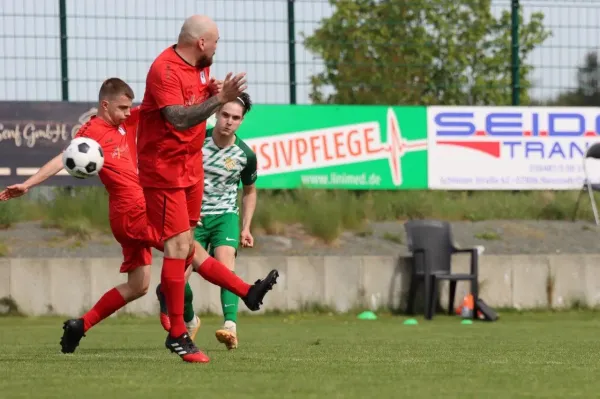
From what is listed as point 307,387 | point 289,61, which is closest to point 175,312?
point 307,387

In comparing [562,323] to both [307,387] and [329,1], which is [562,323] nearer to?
[329,1]

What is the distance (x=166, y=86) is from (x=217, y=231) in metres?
2.64

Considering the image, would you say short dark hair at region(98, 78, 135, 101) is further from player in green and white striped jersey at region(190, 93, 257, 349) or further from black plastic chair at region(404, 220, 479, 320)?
black plastic chair at region(404, 220, 479, 320)

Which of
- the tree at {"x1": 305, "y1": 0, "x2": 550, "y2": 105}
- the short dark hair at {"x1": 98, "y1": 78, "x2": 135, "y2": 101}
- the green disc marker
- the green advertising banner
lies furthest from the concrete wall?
the short dark hair at {"x1": 98, "y1": 78, "x2": 135, "y2": 101}

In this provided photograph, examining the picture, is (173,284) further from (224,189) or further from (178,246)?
(224,189)

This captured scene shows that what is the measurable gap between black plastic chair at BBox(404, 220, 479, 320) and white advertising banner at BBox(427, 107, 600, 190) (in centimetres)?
194

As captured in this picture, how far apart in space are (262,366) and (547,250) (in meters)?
11.4

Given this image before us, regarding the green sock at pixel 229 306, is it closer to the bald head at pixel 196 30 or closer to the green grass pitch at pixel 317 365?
the green grass pitch at pixel 317 365

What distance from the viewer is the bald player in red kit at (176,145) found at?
7.74 meters

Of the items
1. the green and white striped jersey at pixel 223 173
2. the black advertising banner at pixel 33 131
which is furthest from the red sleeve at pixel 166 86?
the black advertising banner at pixel 33 131

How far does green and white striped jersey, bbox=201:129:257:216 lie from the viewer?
10.2 meters

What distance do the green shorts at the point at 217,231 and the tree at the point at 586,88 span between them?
33.2 feet

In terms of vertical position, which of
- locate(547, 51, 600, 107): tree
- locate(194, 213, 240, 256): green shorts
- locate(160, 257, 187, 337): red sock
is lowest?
locate(160, 257, 187, 337): red sock

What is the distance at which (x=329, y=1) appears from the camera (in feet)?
61.2
